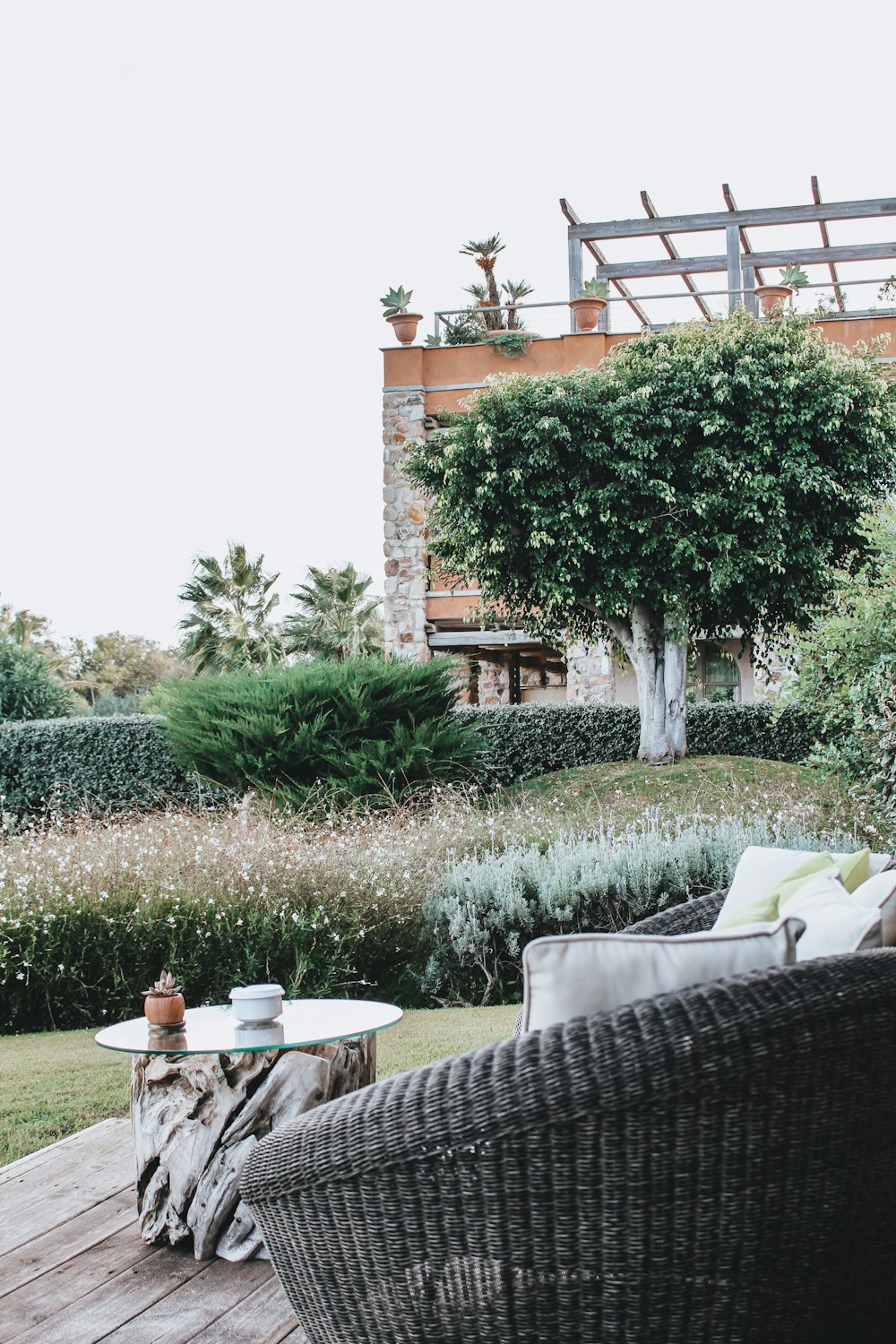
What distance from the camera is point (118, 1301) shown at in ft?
9.58

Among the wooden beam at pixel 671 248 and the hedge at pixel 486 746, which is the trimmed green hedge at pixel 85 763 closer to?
the hedge at pixel 486 746

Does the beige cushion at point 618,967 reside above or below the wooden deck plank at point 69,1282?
above

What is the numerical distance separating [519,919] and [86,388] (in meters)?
19.8

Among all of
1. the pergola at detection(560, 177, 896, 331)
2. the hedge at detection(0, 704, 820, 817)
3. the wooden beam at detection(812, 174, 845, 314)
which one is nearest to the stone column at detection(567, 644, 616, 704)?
the hedge at detection(0, 704, 820, 817)

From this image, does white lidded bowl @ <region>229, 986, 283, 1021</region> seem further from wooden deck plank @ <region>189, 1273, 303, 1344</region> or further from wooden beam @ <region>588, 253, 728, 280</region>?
wooden beam @ <region>588, 253, 728, 280</region>

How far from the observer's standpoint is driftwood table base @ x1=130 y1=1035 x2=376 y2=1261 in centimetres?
326

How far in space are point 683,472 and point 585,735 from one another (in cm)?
348

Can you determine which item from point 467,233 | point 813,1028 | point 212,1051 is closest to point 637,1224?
point 813,1028

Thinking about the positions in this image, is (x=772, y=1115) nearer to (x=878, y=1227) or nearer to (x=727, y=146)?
(x=878, y=1227)

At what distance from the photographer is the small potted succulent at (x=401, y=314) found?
1930cm

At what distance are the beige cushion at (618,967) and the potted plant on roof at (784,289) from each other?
17198mm

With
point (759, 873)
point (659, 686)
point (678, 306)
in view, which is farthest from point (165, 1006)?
point (678, 306)

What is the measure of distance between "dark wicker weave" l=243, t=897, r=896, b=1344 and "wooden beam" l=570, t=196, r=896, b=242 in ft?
61.9

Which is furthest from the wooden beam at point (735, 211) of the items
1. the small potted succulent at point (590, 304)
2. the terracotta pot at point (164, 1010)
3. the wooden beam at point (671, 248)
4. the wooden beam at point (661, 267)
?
the terracotta pot at point (164, 1010)
